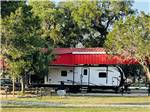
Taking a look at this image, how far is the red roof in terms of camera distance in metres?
44.6

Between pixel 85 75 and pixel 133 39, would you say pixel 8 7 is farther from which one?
pixel 133 39

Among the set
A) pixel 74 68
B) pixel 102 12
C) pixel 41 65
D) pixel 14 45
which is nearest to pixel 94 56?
pixel 74 68

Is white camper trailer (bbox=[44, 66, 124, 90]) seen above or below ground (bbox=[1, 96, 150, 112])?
above

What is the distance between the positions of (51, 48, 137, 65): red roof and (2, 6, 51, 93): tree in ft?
24.0

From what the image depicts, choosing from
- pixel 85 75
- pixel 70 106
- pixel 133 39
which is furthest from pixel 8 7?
pixel 70 106

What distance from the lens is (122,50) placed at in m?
42.2

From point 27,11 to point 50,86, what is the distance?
33.3ft

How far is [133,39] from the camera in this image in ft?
135

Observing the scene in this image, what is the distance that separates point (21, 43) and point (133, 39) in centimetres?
1119

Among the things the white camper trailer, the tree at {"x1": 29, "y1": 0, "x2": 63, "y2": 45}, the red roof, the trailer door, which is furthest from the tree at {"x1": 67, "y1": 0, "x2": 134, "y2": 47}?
the trailer door

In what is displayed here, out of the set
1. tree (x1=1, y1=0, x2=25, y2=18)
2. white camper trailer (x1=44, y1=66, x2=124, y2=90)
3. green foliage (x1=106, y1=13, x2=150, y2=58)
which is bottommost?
white camper trailer (x1=44, y1=66, x2=124, y2=90)

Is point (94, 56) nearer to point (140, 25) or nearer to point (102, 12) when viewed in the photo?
point (140, 25)

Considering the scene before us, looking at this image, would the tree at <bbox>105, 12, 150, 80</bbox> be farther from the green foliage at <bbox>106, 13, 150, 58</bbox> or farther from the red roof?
the red roof

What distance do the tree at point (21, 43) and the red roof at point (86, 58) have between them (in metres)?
7.33
